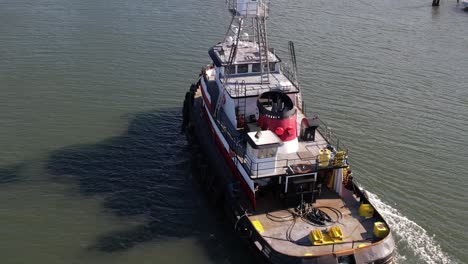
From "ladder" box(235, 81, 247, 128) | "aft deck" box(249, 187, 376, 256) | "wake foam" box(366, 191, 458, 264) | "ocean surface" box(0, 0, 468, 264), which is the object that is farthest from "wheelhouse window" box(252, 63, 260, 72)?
"wake foam" box(366, 191, 458, 264)

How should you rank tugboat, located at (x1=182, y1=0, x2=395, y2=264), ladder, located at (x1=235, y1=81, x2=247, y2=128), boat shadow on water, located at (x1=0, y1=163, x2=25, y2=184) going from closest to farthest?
1. tugboat, located at (x1=182, y1=0, x2=395, y2=264)
2. ladder, located at (x1=235, y1=81, x2=247, y2=128)
3. boat shadow on water, located at (x1=0, y1=163, x2=25, y2=184)

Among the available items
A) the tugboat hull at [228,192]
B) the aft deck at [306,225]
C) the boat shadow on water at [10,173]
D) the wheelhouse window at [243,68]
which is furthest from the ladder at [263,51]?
the boat shadow on water at [10,173]

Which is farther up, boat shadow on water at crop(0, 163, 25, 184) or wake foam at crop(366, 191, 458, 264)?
boat shadow on water at crop(0, 163, 25, 184)

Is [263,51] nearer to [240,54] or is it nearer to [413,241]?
[240,54]

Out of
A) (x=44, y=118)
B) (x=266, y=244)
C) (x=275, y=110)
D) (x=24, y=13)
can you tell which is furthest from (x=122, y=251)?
(x=24, y=13)

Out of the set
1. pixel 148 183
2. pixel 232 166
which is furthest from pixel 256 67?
pixel 148 183

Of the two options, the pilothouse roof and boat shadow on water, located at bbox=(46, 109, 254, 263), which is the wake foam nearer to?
boat shadow on water, located at bbox=(46, 109, 254, 263)

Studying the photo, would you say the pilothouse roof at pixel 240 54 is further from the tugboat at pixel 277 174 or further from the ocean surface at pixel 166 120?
the ocean surface at pixel 166 120
